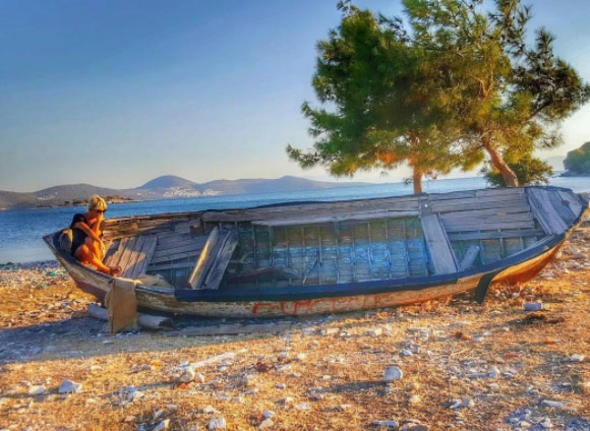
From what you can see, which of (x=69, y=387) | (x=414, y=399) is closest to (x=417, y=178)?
(x=414, y=399)

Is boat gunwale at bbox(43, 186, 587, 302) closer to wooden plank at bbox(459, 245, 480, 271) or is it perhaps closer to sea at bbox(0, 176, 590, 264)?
wooden plank at bbox(459, 245, 480, 271)

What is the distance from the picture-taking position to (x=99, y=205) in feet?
27.1

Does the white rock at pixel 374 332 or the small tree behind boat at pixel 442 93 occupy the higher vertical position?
the small tree behind boat at pixel 442 93

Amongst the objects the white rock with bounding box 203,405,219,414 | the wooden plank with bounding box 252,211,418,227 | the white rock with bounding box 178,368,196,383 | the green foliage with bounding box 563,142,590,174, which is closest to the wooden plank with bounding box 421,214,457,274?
the wooden plank with bounding box 252,211,418,227

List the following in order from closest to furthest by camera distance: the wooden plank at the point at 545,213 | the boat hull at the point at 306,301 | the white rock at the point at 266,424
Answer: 1. the white rock at the point at 266,424
2. the boat hull at the point at 306,301
3. the wooden plank at the point at 545,213

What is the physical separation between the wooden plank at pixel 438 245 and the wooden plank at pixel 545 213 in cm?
190

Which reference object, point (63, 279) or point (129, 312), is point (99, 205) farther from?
point (63, 279)

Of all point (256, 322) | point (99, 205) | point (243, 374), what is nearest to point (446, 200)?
point (256, 322)

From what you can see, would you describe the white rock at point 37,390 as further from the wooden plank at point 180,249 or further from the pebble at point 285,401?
the wooden plank at point 180,249

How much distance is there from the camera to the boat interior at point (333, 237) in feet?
29.6

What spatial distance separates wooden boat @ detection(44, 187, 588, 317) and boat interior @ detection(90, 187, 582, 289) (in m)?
0.02

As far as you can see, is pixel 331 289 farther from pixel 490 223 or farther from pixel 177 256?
pixel 490 223

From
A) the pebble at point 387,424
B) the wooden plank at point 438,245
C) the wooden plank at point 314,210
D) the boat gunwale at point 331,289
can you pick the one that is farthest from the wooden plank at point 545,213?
the pebble at point 387,424

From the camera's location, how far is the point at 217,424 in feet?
12.7
